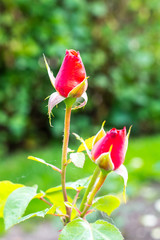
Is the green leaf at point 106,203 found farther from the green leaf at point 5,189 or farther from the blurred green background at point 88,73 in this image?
the blurred green background at point 88,73

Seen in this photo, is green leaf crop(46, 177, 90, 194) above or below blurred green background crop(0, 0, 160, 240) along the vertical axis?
above

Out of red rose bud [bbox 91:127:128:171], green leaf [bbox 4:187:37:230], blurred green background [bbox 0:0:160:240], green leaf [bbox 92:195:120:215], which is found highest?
red rose bud [bbox 91:127:128:171]

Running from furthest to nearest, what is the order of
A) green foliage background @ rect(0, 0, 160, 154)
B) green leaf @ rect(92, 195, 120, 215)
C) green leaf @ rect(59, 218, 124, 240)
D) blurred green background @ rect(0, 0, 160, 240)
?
1. green foliage background @ rect(0, 0, 160, 154)
2. blurred green background @ rect(0, 0, 160, 240)
3. green leaf @ rect(92, 195, 120, 215)
4. green leaf @ rect(59, 218, 124, 240)

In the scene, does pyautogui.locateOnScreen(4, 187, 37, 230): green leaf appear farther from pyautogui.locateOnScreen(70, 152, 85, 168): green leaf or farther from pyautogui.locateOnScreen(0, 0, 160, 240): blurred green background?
pyautogui.locateOnScreen(0, 0, 160, 240): blurred green background

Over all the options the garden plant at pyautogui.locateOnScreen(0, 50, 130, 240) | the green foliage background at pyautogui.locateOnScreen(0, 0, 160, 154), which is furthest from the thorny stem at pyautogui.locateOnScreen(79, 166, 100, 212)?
the green foliage background at pyautogui.locateOnScreen(0, 0, 160, 154)

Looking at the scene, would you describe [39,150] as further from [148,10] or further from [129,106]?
[148,10]

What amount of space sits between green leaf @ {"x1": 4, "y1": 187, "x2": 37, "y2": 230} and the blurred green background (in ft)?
5.94

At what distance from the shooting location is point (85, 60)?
3.51m

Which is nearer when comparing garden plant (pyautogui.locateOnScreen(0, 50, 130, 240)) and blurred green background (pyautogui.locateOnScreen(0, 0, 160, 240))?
garden plant (pyautogui.locateOnScreen(0, 50, 130, 240))

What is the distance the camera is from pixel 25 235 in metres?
1.88

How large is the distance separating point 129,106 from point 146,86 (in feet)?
1.01

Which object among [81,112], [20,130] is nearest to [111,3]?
[81,112]

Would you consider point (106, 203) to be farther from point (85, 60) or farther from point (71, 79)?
point (85, 60)

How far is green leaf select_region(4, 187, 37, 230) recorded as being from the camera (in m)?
0.45
